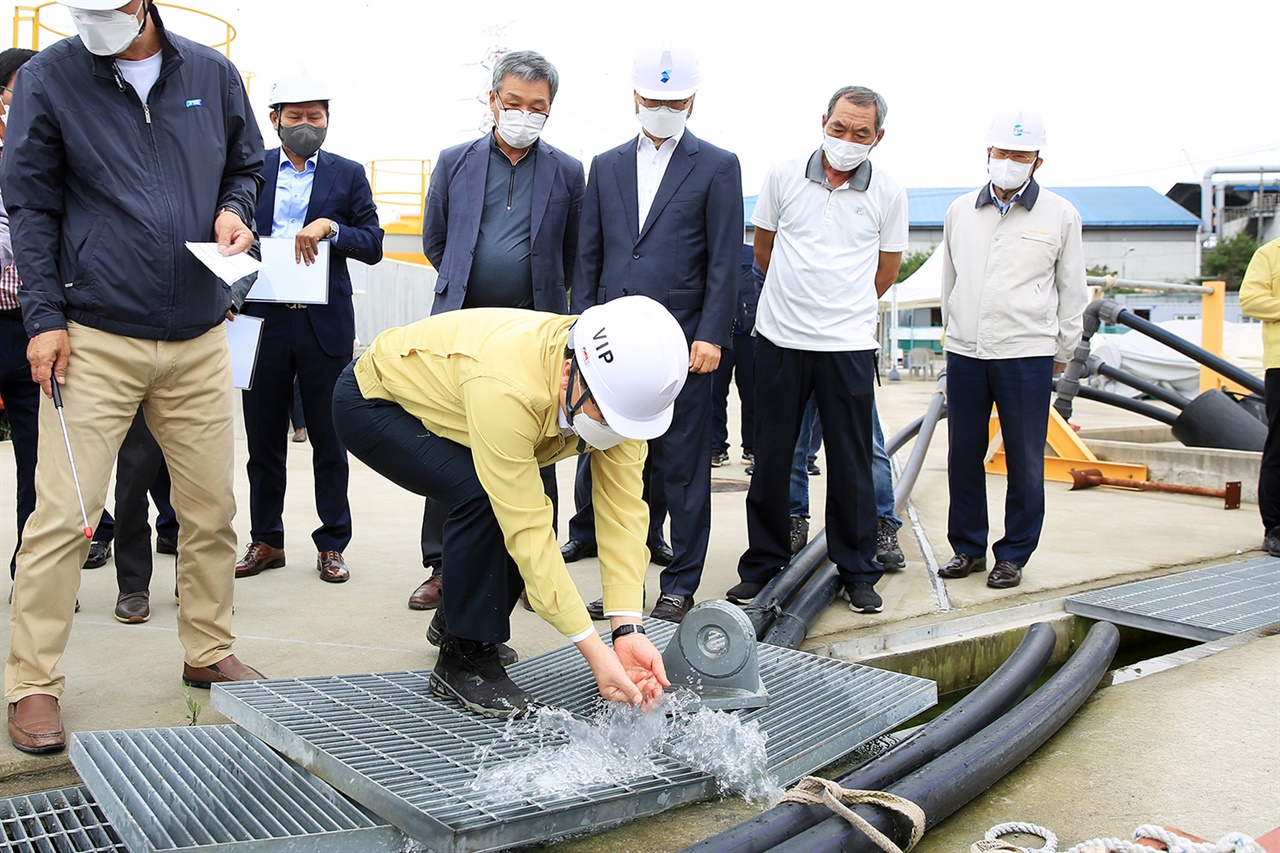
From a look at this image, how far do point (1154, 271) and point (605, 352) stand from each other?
74.8 metres

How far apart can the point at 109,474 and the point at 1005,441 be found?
11.5 feet

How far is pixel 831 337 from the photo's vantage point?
3.94 m

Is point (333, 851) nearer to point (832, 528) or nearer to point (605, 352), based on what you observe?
point (605, 352)

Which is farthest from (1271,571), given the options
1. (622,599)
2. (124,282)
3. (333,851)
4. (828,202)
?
(124,282)

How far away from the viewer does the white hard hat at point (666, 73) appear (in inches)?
147

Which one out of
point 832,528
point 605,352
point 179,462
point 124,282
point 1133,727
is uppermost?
point 124,282

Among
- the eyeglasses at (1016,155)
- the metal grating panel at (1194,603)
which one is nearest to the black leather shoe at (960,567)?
the metal grating panel at (1194,603)

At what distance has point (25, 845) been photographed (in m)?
2.11

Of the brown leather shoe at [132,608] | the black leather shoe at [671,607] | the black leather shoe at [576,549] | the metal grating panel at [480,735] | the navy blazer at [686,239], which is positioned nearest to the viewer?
the metal grating panel at [480,735]

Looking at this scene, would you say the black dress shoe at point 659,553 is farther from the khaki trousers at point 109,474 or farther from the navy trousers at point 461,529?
the khaki trousers at point 109,474

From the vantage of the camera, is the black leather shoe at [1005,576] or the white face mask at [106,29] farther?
the black leather shoe at [1005,576]

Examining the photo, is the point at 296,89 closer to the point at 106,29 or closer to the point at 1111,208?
the point at 106,29

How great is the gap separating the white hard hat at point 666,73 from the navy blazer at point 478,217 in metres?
0.51

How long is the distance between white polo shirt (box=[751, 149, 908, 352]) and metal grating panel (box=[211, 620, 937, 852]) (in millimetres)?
1349
